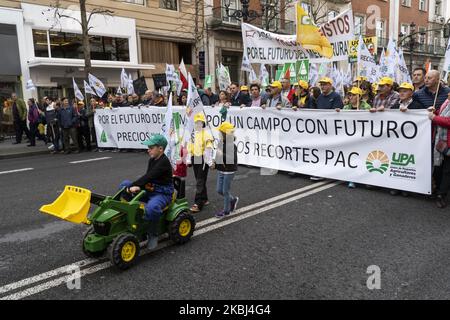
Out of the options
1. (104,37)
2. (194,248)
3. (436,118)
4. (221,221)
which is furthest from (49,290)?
(104,37)

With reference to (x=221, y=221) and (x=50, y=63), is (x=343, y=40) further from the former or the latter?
(x=50, y=63)

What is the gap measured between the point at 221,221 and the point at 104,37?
19289 mm

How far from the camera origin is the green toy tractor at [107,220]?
12.7 feet

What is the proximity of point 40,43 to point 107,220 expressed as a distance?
18355 millimetres

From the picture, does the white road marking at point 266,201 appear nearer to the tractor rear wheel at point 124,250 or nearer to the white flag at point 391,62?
the tractor rear wheel at point 124,250

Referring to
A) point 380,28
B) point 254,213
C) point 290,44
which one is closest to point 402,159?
point 254,213

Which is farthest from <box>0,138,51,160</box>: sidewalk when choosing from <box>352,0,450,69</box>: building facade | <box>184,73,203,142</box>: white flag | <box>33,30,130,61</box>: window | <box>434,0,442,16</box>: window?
<box>434,0,442,16</box>: window

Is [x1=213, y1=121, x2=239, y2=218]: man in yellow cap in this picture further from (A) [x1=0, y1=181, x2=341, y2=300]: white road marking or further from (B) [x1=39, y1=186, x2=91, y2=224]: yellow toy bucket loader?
(B) [x1=39, y1=186, x2=91, y2=224]: yellow toy bucket loader

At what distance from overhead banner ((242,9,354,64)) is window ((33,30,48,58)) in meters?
13.7

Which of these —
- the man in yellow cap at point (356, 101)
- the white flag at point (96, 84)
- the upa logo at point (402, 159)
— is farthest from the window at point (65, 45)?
the upa logo at point (402, 159)

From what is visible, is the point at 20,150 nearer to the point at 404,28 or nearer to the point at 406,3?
the point at 404,28

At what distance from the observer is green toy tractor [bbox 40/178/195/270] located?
12.7 ft

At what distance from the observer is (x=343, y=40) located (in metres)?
8.30

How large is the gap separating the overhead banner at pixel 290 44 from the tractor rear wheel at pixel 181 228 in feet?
17.5
